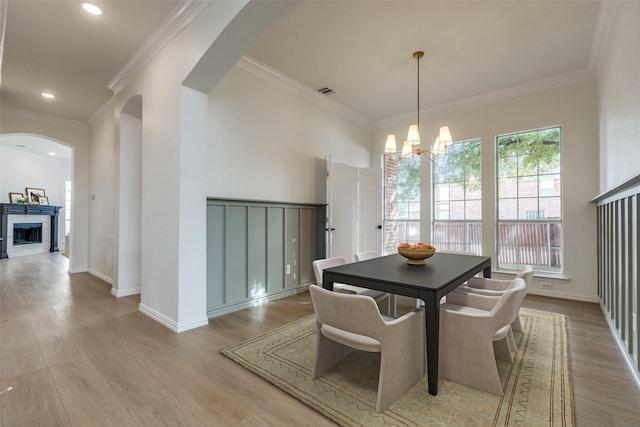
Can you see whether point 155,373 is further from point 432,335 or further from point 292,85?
point 292,85

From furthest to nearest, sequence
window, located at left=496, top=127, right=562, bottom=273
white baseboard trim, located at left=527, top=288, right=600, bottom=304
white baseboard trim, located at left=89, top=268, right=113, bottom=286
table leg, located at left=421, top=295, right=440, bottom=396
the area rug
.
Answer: white baseboard trim, located at left=89, top=268, right=113, bottom=286, window, located at left=496, top=127, right=562, bottom=273, white baseboard trim, located at left=527, top=288, right=600, bottom=304, table leg, located at left=421, top=295, right=440, bottom=396, the area rug

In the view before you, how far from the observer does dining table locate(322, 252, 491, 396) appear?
5.57 ft

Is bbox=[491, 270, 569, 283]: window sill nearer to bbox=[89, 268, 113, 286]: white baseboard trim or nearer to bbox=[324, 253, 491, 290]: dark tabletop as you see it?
bbox=[324, 253, 491, 290]: dark tabletop

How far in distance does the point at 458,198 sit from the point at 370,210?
1449 millimetres

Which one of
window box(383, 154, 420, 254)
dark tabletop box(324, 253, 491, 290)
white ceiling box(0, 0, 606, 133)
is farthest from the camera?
window box(383, 154, 420, 254)

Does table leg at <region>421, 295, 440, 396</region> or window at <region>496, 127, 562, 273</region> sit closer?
table leg at <region>421, 295, 440, 396</region>

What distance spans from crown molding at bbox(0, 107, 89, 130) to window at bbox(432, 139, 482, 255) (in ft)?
22.3

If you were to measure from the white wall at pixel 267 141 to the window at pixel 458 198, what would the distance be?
1765 millimetres


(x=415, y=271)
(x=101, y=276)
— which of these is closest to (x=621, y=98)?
(x=415, y=271)

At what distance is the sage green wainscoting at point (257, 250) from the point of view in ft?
10.5

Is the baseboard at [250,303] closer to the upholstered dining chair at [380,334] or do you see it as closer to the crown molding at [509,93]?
the upholstered dining chair at [380,334]

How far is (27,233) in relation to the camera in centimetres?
842

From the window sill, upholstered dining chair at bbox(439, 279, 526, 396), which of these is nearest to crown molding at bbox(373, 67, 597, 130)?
the window sill

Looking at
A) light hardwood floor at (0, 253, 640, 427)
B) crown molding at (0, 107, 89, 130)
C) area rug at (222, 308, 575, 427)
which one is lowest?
light hardwood floor at (0, 253, 640, 427)
